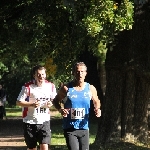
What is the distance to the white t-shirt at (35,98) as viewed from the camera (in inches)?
377

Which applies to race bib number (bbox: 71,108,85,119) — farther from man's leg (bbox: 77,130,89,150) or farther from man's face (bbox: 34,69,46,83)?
man's face (bbox: 34,69,46,83)

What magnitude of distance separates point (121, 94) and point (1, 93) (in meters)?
16.6

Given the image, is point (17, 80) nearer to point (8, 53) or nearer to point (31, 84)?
point (8, 53)

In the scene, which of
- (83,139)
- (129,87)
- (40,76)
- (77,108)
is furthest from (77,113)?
(129,87)

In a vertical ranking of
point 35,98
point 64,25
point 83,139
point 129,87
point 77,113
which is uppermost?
point 64,25

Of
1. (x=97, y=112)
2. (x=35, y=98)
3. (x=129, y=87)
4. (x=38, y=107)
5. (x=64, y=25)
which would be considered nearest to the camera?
(x=97, y=112)

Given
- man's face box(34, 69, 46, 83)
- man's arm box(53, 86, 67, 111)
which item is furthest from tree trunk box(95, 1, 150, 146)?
man's arm box(53, 86, 67, 111)

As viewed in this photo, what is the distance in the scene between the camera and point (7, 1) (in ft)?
67.9

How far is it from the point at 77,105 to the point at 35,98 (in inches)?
46.2

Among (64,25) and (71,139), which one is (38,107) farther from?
(64,25)

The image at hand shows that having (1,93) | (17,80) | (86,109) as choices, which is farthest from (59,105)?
(17,80)

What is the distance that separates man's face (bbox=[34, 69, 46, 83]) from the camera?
369 inches

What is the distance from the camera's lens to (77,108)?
8.58m

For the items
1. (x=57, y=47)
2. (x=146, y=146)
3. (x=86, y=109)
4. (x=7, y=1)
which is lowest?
(x=146, y=146)
